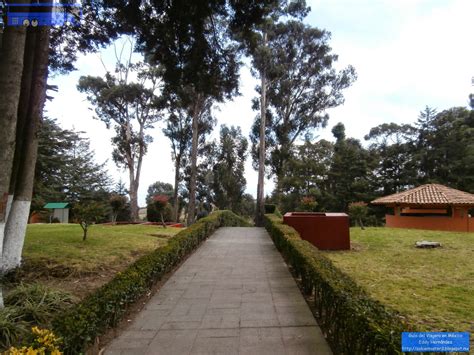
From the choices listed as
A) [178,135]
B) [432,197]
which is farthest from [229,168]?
[432,197]

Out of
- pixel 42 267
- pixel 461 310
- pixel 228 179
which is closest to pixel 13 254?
pixel 42 267

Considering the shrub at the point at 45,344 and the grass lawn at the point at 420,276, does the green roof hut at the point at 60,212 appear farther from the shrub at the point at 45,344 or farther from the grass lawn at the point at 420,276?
the shrub at the point at 45,344

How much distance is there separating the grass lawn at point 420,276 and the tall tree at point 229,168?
25.1 m

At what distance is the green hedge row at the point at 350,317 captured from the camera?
2.35 metres

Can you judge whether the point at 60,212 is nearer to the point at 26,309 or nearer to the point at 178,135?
the point at 178,135

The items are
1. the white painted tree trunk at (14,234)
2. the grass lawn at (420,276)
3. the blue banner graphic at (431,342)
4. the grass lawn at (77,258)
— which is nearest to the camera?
the blue banner graphic at (431,342)

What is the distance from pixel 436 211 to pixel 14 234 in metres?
18.1

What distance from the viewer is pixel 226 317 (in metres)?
4.50

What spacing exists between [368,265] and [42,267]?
6442mm

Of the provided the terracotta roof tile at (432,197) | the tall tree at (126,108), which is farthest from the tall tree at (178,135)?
the terracotta roof tile at (432,197)

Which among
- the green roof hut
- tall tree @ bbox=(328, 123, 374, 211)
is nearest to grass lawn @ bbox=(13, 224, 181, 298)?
the green roof hut

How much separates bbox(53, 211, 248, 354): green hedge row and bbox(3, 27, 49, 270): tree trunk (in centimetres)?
216

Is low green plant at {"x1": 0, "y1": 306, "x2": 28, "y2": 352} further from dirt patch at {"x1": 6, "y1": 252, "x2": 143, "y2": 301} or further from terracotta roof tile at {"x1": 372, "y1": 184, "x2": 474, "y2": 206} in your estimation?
terracotta roof tile at {"x1": 372, "y1": 184, "x2": 474, "y2": 206}

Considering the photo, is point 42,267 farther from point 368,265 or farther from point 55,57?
point 368,265
